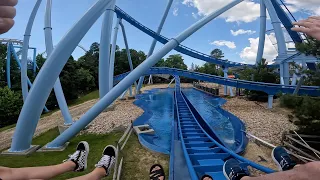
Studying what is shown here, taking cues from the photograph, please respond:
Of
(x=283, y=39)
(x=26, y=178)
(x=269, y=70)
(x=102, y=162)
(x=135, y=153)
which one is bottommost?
(x=135, y=153)

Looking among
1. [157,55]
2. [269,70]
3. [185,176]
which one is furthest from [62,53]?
[269,70]

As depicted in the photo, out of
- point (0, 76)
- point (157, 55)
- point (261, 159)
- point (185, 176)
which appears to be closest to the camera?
point (185, 176)

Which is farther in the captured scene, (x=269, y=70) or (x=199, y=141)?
(x=269, y=70)

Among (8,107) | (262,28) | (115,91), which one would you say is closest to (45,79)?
(115,91)

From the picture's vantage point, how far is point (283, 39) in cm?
1669

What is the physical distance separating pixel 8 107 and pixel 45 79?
39.2 feet

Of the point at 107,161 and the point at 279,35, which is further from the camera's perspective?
the point at 279,35

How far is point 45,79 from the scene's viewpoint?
6672mm

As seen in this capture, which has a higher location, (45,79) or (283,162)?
(45,79)

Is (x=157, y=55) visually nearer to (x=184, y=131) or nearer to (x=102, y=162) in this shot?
(x=184, y=131)

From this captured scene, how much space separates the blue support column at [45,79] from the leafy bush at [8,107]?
10.8 m

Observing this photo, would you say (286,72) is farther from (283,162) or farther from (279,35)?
(283,162)

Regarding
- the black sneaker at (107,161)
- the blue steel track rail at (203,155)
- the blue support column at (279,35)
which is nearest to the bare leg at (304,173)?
the black sneaker at (107,161)

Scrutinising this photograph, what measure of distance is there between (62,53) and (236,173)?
614 centimetres
